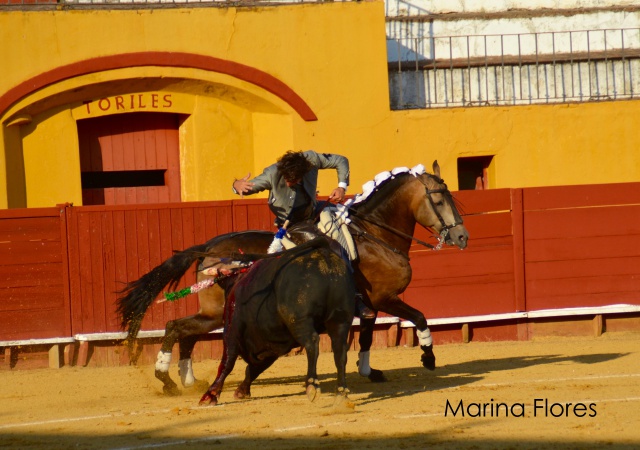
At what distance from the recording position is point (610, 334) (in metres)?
14.1

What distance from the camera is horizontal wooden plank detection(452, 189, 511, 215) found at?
1392cm

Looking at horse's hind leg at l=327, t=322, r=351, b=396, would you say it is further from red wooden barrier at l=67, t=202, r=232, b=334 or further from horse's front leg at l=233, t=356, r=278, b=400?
red wooden barrier at l=67, t=202, r=232, b=334

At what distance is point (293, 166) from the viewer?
8898mm

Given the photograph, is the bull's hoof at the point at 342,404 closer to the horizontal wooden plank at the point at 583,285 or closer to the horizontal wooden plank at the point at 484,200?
the horizontal wooden plank at the point at 484,200

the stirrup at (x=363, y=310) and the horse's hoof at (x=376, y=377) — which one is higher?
the stirrup at (x=363, y=310)

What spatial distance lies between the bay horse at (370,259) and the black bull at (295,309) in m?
1.10

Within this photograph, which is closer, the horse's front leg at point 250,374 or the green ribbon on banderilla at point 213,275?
the horse's front leg at point 250,374

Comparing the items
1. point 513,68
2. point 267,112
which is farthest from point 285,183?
point 513,68

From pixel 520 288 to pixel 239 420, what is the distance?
22.3ft

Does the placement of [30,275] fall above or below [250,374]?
above

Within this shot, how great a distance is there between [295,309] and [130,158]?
8214 millimetres

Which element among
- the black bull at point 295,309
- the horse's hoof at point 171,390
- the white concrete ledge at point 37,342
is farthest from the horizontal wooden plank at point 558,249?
the black bull at point 295,309

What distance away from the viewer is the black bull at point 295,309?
8070 millimetres

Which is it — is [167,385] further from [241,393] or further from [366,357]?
[366,357]
